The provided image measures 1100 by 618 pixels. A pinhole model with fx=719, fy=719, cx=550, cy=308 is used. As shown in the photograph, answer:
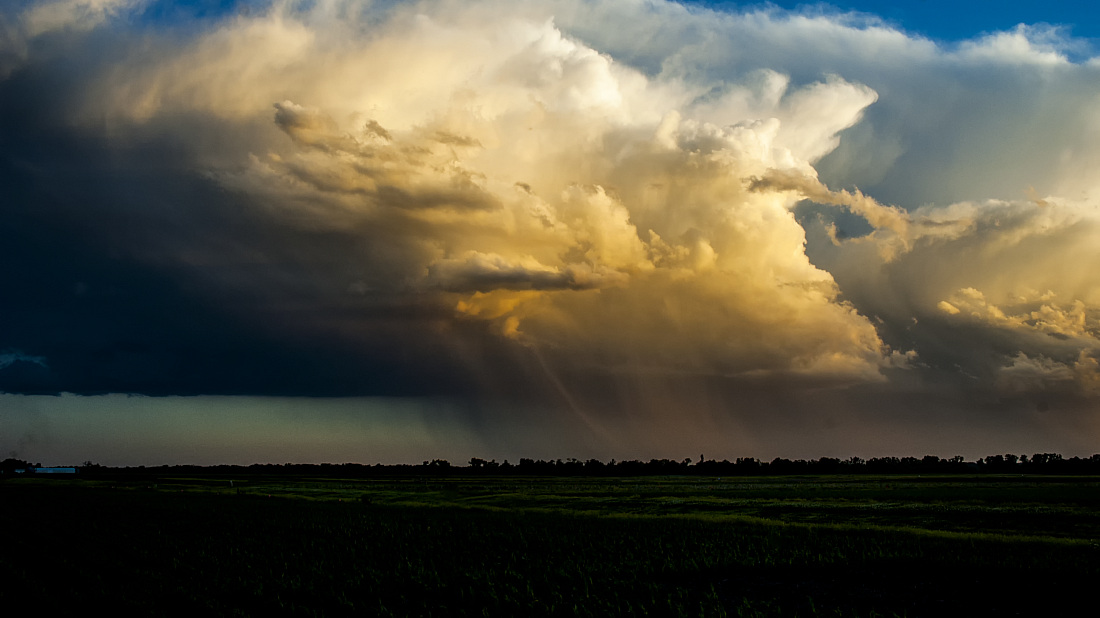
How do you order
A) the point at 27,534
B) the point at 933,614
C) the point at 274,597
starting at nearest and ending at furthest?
the point at 933,614 < the point at 274,597 < the point at 27,534

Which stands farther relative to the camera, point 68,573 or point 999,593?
point 68,573

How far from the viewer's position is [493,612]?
22.5 meters

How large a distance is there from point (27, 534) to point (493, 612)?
1473 inches

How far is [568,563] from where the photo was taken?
105ft

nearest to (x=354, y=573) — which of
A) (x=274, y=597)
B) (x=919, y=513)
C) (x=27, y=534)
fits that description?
(x=274, y=597)

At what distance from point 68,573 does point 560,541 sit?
23.3 metres

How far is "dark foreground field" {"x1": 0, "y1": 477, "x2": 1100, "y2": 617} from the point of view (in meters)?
23.4

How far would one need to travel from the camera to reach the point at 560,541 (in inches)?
1599

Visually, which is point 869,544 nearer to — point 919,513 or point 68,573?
point 919,513

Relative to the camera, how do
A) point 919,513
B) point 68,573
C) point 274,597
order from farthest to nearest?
point 919,513
point 68,573
point 274,597

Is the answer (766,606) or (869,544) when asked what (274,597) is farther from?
(869,544)

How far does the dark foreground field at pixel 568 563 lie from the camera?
76.6 ft


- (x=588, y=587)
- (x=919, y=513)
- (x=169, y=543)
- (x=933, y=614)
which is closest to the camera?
(x=933, y=614)

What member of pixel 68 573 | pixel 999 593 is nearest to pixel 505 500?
pixel 68 573
